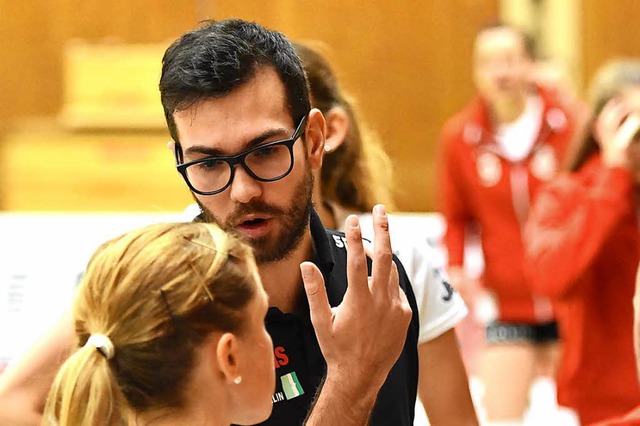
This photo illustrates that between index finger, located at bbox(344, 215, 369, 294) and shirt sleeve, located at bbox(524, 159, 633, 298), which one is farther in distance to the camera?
shirt sleeve, located at bbox(524, 159, 633, 298)

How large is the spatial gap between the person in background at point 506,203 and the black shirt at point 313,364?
276 centimetres

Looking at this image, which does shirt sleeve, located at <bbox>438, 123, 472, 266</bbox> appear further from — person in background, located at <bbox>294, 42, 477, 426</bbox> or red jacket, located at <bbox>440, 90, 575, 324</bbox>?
person in background, located at <bbox>294, 42, 477, 426</bbox>

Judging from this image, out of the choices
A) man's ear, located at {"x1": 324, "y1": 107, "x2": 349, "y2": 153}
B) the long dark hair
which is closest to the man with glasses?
man's ear, located at {"x1": 324, "y1": 107, "x2": 349, "y2": 153}

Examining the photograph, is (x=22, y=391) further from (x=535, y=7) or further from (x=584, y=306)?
(x=535, y=7)

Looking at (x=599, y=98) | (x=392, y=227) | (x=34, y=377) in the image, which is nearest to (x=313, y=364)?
(x=34, y=377)

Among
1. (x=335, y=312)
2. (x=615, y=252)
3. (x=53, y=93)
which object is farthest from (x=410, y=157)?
(x=335, y=312)

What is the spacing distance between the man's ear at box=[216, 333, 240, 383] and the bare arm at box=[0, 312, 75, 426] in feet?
1.41

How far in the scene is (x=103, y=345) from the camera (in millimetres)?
1588

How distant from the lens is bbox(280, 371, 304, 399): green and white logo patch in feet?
6.45

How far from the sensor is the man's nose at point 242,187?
1892 millimetres

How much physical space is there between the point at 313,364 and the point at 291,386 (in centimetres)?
5

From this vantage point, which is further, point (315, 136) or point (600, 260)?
point (600, 260)

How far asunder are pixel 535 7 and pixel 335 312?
6464 millimetres

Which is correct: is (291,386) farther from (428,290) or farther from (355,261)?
(428,290)
